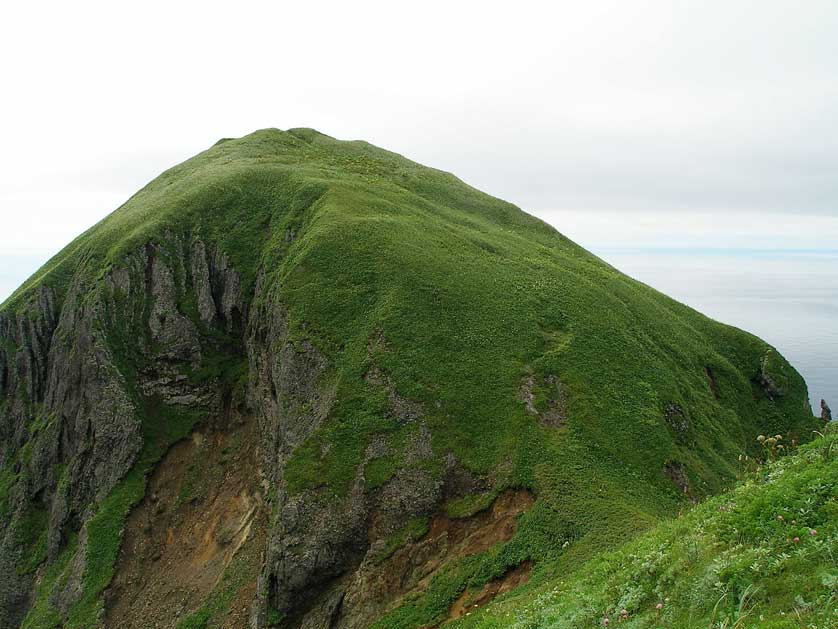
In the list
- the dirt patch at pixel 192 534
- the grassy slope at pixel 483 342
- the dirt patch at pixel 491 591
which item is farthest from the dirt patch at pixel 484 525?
the dirt patch at pixel 192 534

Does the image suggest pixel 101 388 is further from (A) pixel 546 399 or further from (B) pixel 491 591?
(B) pixel 491 591

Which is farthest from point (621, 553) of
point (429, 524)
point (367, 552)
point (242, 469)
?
point (242, 469)

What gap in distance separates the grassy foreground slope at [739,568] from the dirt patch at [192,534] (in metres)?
27.6

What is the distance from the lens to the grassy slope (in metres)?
32.5

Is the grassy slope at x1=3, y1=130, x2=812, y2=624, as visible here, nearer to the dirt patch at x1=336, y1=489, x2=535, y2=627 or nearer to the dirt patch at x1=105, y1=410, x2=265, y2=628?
the dirt patch at x1=336, y1=489, x2=535, y2=627

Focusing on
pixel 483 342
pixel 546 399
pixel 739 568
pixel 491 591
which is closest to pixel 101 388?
pixel 483 342

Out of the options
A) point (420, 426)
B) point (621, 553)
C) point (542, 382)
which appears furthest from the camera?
point (542, 382)

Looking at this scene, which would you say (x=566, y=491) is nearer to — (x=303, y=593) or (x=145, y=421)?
(x=303, y=593)

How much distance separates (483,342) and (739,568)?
1096 inches

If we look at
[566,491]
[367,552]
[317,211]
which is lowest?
[367,552]

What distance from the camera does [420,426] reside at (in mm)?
35594

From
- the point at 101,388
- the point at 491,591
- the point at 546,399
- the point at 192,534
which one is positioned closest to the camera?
the point at 491,591

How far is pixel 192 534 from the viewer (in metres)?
46.3

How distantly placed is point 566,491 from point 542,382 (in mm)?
8756
